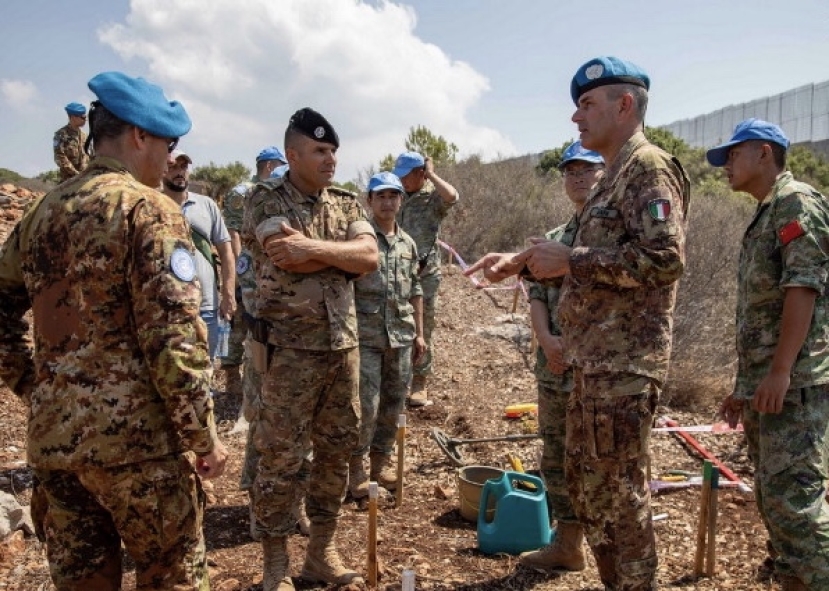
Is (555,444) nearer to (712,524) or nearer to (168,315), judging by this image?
(712,524)

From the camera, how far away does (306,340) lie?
142 inches

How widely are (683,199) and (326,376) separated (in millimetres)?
1912

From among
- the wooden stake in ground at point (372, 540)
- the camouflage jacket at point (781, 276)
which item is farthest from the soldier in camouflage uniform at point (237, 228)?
the camouflage jacket at point (781, 276)

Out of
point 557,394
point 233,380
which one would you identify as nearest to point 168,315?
point 557,394

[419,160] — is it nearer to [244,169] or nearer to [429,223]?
[429,223]

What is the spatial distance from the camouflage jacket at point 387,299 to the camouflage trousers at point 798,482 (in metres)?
2.71

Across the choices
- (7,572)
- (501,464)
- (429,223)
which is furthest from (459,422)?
(7,572)

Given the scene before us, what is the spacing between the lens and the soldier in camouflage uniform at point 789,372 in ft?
10.7

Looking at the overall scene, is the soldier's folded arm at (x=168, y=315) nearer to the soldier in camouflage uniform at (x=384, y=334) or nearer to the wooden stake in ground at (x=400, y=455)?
the wooden stake in ground at (x=400, y=455)

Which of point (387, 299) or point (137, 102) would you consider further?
point (387, 299)

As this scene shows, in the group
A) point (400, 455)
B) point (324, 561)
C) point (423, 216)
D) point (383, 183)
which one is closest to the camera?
point (324, 561)

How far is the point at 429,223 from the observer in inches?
299

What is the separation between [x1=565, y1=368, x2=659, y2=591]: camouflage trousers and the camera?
2916 mm

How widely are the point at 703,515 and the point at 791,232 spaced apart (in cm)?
162
